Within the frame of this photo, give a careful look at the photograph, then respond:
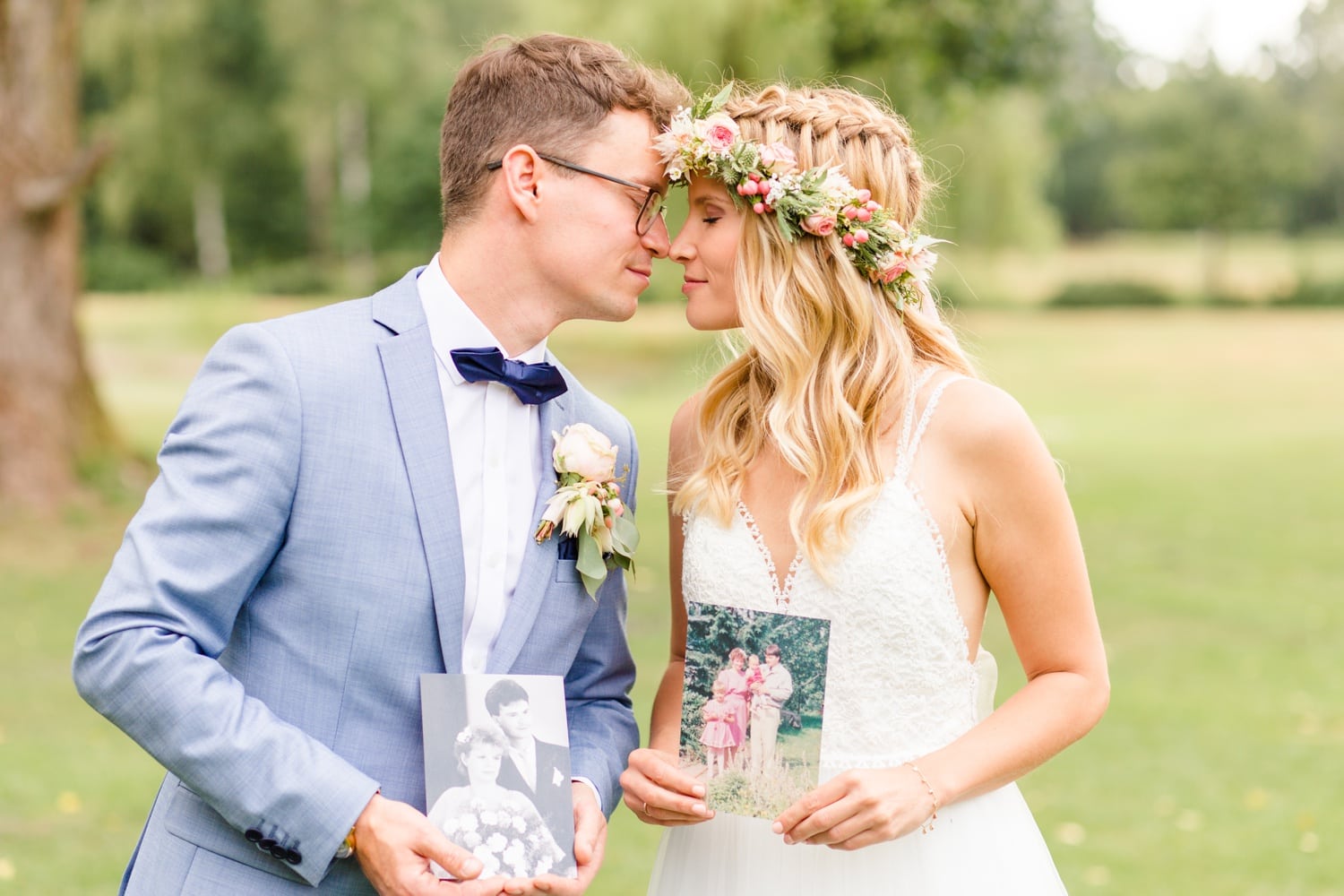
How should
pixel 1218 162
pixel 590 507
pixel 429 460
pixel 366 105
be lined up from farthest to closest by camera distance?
1. pixel 1218 162
2. pixel 366 105
3. pixel 590 507
4. pixel 429 460

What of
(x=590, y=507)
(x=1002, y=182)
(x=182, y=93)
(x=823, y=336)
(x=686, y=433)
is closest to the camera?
(x=590, y=507)

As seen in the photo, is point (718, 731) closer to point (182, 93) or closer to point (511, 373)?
point (511, 373)

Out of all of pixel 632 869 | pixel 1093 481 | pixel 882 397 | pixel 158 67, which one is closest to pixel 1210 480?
pixel 1093 481

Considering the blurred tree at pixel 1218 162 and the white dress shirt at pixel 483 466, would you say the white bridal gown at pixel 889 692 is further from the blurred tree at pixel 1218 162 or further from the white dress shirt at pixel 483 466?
the blurred tree at pixel 1218 162

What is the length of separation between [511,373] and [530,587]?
0.43 meters

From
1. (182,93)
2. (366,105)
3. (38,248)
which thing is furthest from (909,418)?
(366,105)

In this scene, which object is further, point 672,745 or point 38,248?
point 38,248

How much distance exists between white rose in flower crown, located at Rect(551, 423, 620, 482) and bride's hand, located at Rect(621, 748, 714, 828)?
0.57 m

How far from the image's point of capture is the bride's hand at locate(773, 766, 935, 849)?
2543mm

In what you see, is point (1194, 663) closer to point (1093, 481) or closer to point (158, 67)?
point (1093, 481)

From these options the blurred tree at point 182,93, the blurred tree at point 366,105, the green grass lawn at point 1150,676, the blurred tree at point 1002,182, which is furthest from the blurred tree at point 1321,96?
the green grass lawn at point 1150,676

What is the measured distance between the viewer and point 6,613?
32.5ft

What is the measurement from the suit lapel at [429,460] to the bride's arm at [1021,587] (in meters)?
0.93

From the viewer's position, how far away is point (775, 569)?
2941 millimetres
